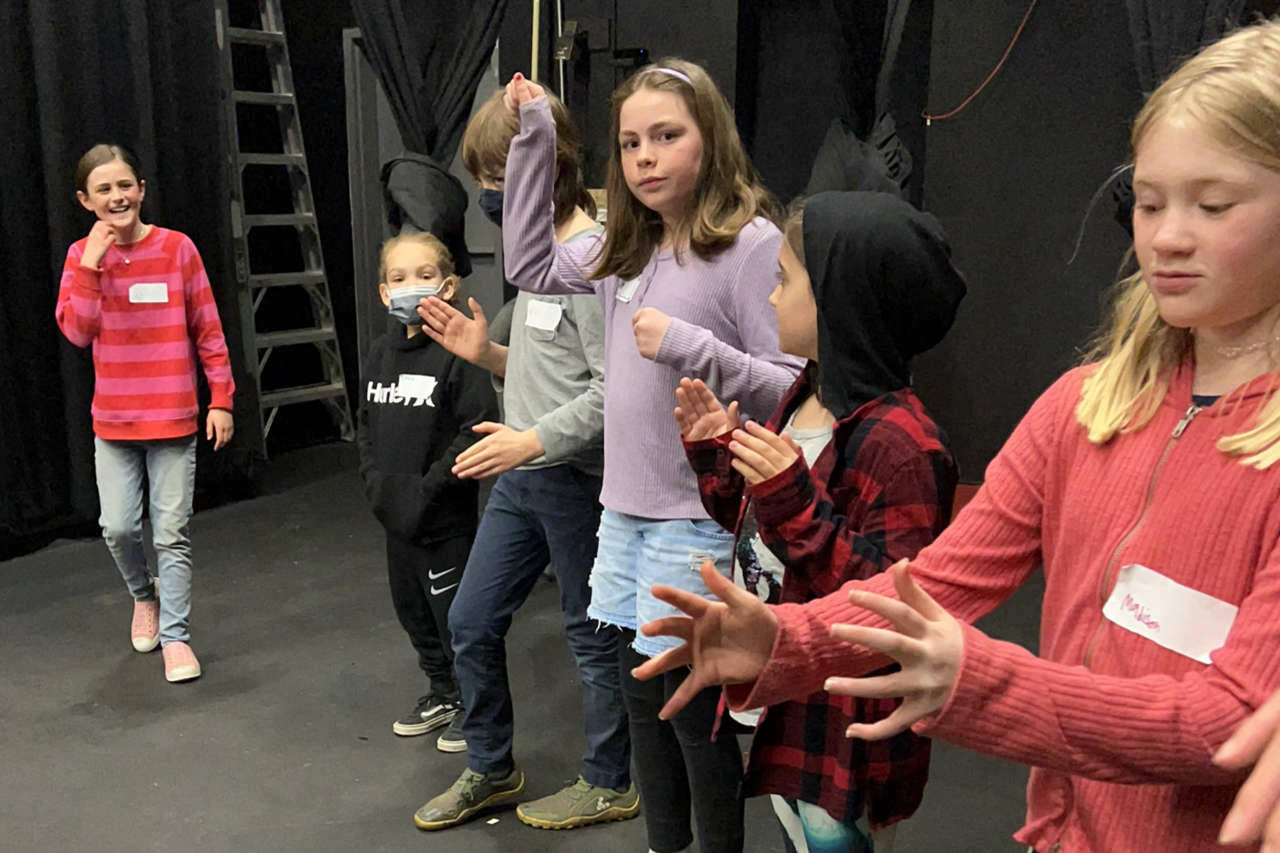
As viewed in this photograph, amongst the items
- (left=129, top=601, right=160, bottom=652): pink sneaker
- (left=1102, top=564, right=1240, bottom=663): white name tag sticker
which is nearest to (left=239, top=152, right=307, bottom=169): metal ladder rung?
(left=129, top=601, right=160, bottom=652): pink sneaker

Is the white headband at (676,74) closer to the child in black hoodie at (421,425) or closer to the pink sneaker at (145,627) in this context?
the child in black hoodie at (421,425)

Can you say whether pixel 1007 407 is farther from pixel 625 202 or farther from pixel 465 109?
pixel 625 202

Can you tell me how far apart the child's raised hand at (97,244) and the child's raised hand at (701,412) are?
6.69ft

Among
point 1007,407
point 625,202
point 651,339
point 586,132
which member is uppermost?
point 586,132

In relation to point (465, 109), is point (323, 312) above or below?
below

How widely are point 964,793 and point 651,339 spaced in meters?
1.46

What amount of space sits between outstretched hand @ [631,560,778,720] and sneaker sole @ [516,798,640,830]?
1.43 m

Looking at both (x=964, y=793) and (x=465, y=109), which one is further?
(x=465, y=109)

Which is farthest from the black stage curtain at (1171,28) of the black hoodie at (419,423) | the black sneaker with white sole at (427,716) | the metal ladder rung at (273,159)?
the metal ladder rung at (273,159)

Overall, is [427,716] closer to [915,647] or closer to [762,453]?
[762,453]

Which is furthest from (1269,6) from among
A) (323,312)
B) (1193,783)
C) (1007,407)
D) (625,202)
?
(323,312)

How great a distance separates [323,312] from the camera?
18.5 feet

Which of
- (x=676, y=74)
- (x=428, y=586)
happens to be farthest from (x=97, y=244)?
(x=676, y=74)

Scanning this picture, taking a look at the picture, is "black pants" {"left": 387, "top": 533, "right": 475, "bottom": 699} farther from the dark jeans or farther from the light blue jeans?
the light blue jeans
